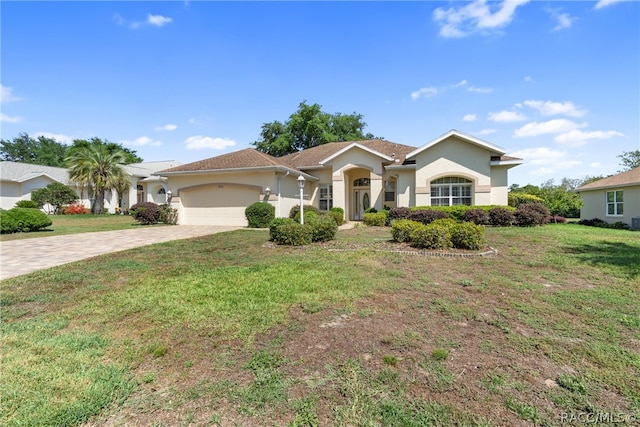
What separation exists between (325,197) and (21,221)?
1591 cm

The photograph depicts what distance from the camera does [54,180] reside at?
95.7 feet

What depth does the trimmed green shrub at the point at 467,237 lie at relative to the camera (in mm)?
8219

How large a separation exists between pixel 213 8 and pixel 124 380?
11.5 m

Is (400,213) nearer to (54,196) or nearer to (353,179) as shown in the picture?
(353,179)

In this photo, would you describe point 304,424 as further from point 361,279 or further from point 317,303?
point 361,279

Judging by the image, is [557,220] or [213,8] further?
[557,220]

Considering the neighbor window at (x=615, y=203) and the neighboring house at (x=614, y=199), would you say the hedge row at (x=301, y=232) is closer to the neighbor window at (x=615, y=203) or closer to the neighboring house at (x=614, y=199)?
the neighboring house at (x=614, y=199)

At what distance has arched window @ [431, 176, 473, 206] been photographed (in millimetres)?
→ 16875

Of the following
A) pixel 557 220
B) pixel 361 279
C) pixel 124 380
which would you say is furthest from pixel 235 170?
pixel 557 220

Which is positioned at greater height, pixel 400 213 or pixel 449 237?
pixel 400 213

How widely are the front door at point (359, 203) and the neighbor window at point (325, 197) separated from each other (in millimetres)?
1870

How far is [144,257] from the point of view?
25.7ft

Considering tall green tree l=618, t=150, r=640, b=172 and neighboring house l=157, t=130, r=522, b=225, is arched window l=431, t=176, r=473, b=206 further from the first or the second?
tall green tree l=618, t=150, r=640, b=172

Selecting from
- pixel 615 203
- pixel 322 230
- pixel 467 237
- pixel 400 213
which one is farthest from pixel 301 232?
pixel 615 203
